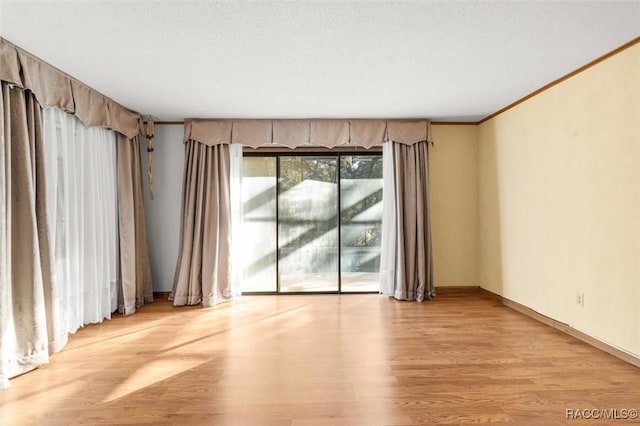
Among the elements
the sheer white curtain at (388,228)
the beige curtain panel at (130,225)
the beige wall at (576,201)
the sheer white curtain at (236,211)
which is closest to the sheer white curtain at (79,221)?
the beige curtain panel at (130,225)

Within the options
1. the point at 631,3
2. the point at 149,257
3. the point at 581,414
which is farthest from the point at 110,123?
the point at 581,414

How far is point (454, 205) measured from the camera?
485cm

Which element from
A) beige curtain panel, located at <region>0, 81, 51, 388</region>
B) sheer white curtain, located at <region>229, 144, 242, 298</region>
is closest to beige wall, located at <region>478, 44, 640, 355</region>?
sheer white curtain, located at <region>229, 144, 242, 298</region>

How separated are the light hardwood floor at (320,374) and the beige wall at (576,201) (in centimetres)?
38

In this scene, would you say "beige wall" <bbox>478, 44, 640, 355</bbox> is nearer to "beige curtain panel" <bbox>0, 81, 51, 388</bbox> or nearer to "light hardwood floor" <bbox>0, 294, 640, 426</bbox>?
"light hardwood floor" <bbox>0, 294, 640, 426</bbox>

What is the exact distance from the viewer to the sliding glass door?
4852 mm

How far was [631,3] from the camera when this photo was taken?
2035mm

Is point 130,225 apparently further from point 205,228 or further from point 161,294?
point 161,294

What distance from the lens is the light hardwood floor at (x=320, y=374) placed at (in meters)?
2.04

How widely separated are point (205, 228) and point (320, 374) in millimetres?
2656

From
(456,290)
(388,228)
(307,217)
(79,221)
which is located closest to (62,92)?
(79,221)

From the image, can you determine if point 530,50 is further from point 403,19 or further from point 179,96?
point 179,96

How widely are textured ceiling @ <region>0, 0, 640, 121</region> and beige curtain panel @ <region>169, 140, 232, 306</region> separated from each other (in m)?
0.96

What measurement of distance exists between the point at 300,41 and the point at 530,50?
1.77 metres
